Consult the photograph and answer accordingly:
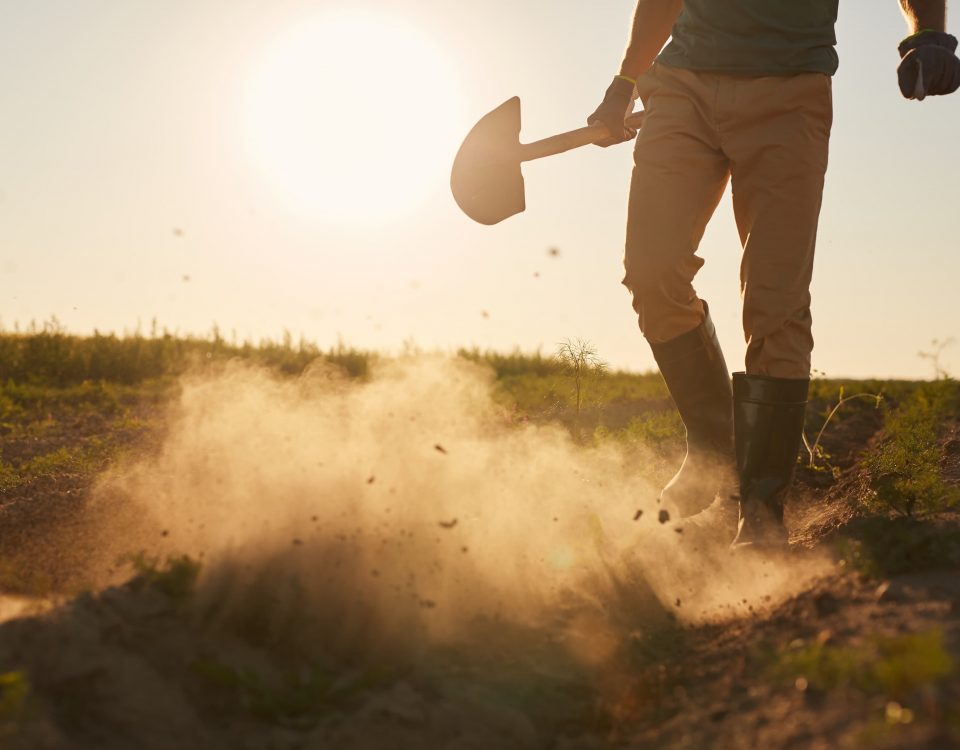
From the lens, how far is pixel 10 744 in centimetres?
148

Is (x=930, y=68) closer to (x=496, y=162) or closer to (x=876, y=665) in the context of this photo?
(x=496, y=162)

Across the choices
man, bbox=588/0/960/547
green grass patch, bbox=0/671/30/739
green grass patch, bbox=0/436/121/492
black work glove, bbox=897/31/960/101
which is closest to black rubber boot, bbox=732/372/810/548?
man, bbox=588/0/960/547

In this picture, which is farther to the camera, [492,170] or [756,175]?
[492,170]

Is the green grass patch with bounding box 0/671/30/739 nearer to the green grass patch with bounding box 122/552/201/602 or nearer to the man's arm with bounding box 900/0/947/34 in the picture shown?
the green grass patch with bounding box 122/552/201/602

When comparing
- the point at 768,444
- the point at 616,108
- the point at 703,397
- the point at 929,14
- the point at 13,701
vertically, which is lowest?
the point at 13,701

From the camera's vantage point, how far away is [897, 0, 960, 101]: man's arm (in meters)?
3.12

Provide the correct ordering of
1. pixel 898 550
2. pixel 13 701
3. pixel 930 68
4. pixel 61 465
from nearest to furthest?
pixel 13 701 → pixel 898 550 → pixel 930 68 → pixel 61 465

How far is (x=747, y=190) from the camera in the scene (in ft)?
10.6

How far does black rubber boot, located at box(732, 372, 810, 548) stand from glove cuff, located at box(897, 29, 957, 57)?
1243mm

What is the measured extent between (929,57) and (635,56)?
119 cm

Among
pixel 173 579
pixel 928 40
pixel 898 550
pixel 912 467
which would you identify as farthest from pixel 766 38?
pixel 173 579

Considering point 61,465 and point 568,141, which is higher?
point 568,141

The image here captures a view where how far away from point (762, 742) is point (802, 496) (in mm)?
3342

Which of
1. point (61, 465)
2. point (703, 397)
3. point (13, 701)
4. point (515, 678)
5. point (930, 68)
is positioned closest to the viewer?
point (13, 701)
